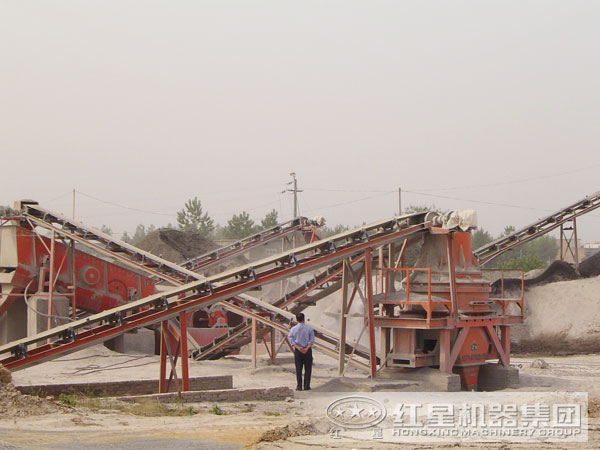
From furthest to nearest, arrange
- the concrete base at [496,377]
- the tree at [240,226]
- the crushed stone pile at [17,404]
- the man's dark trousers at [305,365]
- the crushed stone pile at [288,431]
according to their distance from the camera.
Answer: the tree at [240,226] → the concrete base at [496,377] → the man's dark trousers at [305,365] → the crushed stone pile at [17,404] → the crushed stone pile at [288,431]

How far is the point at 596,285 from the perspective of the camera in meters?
31.4

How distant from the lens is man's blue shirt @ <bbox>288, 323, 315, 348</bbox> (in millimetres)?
15031

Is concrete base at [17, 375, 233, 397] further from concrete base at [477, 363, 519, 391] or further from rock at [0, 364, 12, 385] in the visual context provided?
concrete base at [477, 363, 519, 391]

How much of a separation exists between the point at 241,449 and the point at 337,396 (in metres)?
5.78

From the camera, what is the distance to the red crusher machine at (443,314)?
1698cm

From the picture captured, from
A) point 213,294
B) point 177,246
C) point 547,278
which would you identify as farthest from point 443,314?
point 177,246

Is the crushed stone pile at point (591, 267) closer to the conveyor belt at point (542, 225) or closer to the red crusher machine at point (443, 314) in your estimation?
the conveyor belt at point (542, 225)

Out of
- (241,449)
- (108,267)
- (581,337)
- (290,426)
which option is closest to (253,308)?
(108,267)

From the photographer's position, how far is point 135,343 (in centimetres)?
2281

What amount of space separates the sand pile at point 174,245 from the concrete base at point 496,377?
22977 millimetres

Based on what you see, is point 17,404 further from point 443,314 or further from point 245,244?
point 245,244

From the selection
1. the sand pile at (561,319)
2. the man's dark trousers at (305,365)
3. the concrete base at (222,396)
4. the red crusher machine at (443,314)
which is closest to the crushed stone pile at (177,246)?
the sand pile at (561,319)

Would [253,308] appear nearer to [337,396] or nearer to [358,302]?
[337,396]

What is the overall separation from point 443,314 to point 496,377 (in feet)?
7.49
